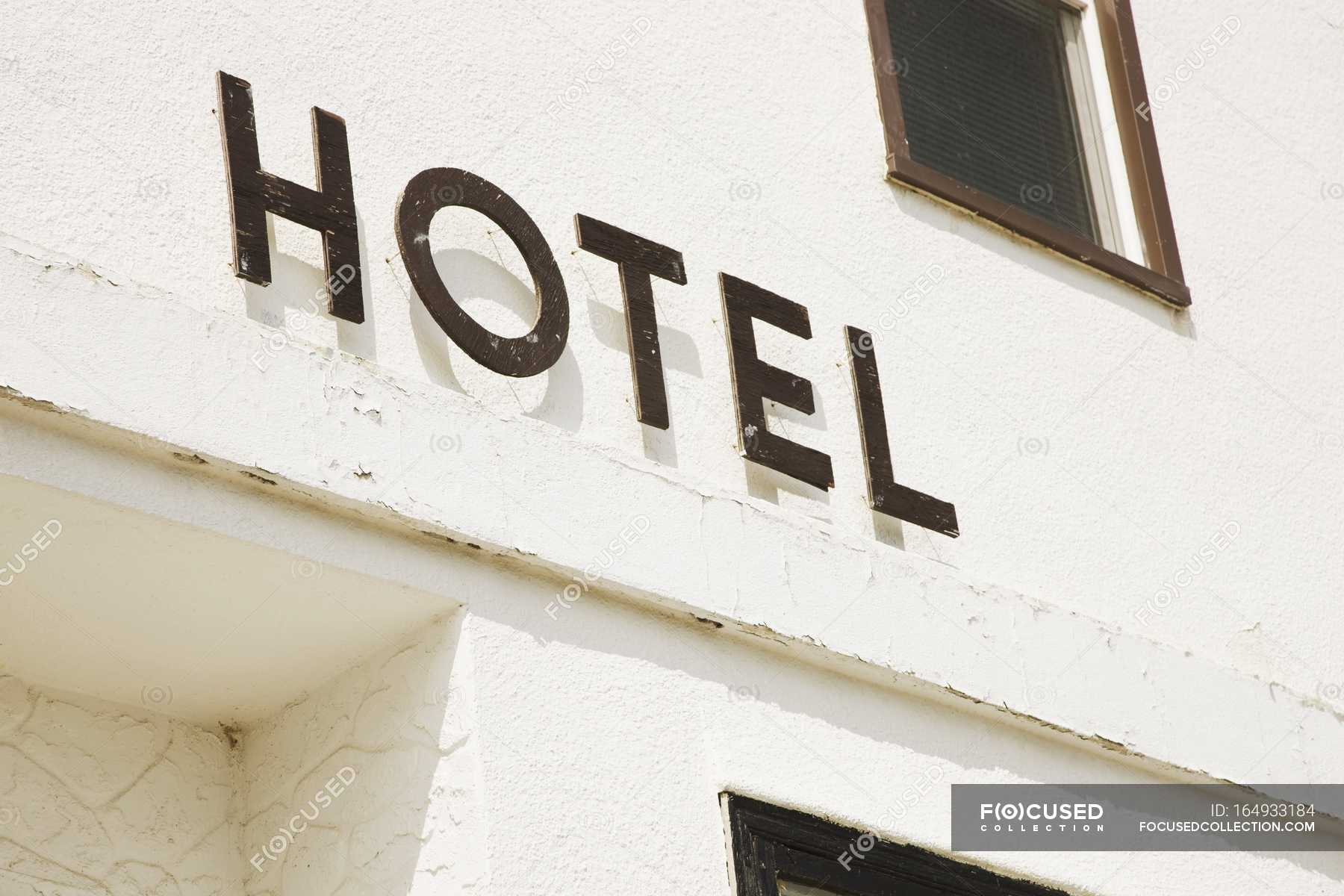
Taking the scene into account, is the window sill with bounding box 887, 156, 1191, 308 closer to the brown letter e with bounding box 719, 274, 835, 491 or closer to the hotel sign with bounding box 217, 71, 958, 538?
the hotel sign with bounding box 217, 71, 958, 538

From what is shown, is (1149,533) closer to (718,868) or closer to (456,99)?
(718,868)

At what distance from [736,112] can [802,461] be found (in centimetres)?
106

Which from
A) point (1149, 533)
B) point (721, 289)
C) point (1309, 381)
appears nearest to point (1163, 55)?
point (1309, 381)

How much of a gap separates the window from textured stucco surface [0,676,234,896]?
1.10 m

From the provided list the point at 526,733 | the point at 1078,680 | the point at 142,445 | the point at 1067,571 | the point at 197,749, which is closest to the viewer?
the point at 142,445

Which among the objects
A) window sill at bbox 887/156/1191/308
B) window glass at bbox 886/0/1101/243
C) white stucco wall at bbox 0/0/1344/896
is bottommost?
white stucco wall at bbox 0/0/1344/896

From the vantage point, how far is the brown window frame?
5.30 meters

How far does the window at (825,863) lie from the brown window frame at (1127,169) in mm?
1990

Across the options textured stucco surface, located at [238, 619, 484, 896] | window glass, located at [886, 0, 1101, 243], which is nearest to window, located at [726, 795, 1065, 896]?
textured stucco surface, located at [238, 619, 484, 896]

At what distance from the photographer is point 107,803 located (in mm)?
3814

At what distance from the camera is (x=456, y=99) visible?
4.30m

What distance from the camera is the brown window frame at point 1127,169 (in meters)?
5.30

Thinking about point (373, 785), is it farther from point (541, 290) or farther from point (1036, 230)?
point (1036, 230)

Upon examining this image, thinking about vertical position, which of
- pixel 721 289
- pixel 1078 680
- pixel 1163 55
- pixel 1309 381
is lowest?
pixel 1078 680
